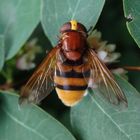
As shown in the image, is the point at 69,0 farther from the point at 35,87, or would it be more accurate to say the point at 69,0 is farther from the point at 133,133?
the point at 133,133

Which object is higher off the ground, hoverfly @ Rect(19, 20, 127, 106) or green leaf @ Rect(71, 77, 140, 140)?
hoverfly @ Rect(19, 20, 127, 106)

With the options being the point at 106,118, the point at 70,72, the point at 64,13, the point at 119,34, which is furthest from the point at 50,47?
the point at 106,118

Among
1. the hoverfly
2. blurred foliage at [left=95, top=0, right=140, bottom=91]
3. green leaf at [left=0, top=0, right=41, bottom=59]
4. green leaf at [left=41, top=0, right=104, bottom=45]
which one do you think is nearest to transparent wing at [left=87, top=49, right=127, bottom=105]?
the hoverfly

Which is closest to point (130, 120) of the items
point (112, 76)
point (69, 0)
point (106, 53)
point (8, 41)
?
point (112, 76)

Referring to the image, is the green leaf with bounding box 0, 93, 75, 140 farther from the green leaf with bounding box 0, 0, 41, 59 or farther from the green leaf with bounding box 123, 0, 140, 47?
the green leaf with bounding box 123, 0, 140, 47

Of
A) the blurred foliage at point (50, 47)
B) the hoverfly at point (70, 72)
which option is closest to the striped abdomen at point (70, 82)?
the hoverfly at point (70, 72)

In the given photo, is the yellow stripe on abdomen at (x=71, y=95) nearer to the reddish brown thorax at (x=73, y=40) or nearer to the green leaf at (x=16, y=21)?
the reddish brown thorax at (x=73, y=40)
